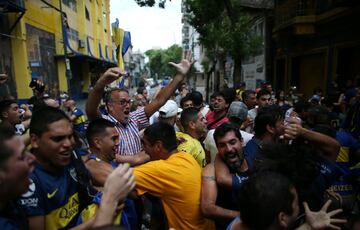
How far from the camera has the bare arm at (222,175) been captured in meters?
2.29

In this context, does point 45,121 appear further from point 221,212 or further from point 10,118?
point 10,118

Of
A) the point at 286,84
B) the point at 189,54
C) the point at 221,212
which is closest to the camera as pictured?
the point at 221,212

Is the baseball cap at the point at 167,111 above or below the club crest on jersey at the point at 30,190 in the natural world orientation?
above

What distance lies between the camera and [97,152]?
247cm

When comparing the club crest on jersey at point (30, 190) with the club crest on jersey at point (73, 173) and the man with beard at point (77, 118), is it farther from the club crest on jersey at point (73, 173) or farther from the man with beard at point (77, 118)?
the man with beard at point (77, 118)

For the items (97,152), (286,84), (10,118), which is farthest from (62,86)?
(97,152)

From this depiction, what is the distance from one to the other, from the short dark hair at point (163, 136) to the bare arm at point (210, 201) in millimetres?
362

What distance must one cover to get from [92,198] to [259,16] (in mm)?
22193

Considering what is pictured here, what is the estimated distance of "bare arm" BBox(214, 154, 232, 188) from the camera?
7.50ft

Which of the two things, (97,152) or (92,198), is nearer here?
(92,198)

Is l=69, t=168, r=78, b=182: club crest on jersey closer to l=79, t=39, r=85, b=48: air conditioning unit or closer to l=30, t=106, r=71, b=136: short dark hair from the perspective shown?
l=30, t=106, r=71, b=136: short dark hair

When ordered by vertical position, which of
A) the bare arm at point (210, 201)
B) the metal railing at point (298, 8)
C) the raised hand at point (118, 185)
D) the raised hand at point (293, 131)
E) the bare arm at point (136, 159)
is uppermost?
the metal railing at point (298, 8)

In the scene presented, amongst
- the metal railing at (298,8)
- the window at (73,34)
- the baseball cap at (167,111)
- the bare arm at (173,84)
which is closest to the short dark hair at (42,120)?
the bare arm at (173,84)

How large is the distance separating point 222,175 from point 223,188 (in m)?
0.12
